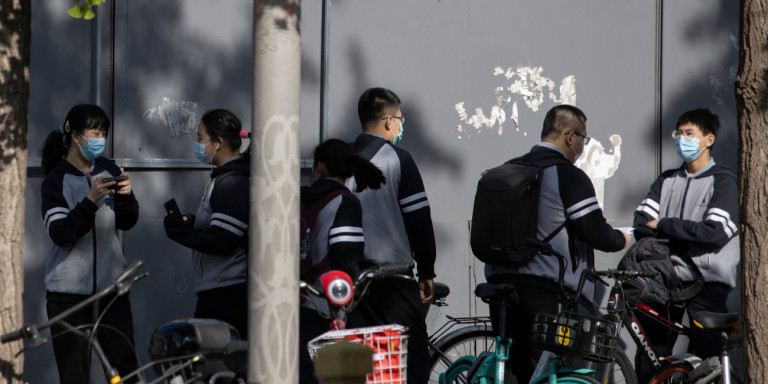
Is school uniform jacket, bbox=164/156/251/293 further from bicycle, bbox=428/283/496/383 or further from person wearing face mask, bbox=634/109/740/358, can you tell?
person wearing face mask, bbox=634/109/740/358

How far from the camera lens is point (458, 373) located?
20.6 feet

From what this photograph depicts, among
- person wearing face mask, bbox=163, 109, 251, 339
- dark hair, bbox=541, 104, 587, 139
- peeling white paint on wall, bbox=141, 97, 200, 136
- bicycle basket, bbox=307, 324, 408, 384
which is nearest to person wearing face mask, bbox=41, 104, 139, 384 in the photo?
person wearing face mask, bbox=163, 109, 251, 339

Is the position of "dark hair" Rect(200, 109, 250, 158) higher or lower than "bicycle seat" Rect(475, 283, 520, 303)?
higher

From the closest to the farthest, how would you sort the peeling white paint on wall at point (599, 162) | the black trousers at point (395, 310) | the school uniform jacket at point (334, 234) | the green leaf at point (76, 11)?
the green leaf at point (76, 11)
the school uniform jacket at point (334, 234)
the black trousers at point (395, 310)
the peeling white paint on wall at point (599, 162)

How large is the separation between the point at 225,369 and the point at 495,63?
14.5ft

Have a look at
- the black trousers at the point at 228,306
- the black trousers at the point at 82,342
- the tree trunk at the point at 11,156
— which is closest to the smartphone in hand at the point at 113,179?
the black trousers at the point at 82,342

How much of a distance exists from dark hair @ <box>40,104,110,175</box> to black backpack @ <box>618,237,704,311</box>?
3187 millimetres

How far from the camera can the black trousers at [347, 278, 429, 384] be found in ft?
19.0

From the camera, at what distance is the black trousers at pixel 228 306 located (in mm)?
5301

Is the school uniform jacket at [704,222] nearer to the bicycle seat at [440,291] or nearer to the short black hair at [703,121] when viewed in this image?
the short black hair at [703,121]

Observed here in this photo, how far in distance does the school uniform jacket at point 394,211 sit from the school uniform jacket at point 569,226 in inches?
18.6

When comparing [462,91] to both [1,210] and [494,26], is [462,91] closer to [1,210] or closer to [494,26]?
[494,26]

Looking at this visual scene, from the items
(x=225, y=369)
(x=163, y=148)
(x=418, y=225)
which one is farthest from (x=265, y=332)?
(x=163, y=148)

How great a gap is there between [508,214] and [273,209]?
2364mm
